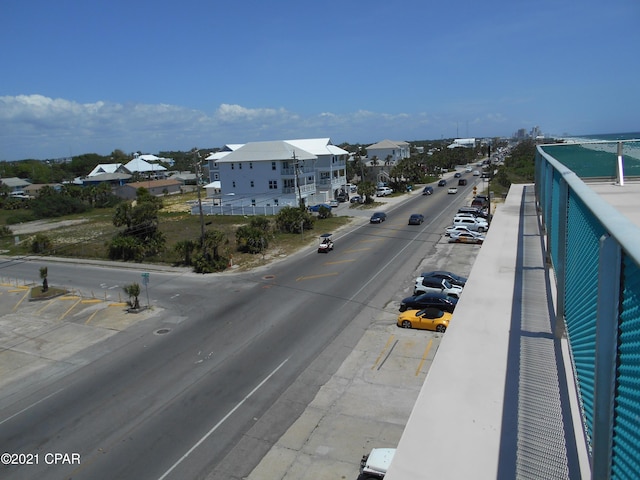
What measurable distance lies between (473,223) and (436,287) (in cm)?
1971

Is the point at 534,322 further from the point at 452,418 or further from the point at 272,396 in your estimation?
the point at 272,396

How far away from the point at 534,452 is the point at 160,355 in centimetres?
1899

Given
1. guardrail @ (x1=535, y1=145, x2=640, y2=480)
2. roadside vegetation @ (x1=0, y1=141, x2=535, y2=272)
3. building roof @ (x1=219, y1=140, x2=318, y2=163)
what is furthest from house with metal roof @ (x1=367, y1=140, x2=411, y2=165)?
guardrail @ (x1=535, y1=145, x2=640, y2=480)

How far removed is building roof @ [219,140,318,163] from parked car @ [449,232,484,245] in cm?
2845

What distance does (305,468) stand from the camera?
1210 cm

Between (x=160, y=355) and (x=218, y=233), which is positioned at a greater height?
(x=218, y=233)

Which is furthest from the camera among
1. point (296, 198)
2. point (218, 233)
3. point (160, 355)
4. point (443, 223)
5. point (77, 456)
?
point (296, 198)

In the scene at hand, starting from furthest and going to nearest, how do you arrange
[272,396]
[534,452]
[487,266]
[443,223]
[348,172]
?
[348,172] < [443,223] < [272,396] < [487,266] < [534,452]

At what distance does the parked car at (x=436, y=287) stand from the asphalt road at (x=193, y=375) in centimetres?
141

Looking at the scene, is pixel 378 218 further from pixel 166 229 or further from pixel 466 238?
pixel 166 229

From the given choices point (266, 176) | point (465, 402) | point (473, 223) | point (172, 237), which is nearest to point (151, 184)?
point (266, 176)

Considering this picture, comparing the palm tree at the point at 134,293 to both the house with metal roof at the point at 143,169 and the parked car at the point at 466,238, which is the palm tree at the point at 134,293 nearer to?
the parked car at the point at 466,238

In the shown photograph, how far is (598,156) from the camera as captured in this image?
9.33m

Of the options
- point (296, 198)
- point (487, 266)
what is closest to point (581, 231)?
point (487, 266)
